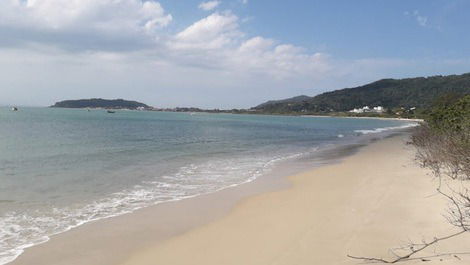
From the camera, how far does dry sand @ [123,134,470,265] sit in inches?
267

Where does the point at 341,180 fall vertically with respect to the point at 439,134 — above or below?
below

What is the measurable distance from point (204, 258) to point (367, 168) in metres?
13.4

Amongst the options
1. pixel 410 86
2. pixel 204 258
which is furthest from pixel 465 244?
pixel 410 86

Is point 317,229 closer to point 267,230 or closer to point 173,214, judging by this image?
point 267,230

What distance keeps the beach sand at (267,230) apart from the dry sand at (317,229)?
0.02 m

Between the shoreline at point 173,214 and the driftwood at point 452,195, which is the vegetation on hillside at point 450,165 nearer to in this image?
the driftwood at point 452,195

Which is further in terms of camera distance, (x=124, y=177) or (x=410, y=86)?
(x=410, y=86)

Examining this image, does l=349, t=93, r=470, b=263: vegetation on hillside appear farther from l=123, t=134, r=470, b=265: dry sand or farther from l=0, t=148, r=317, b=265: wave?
l=0, t=148, r=317, b=265: wave

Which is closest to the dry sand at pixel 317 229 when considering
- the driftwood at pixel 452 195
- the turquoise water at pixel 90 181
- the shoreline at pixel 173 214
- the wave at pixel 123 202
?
the driftwood at pixel 452 195

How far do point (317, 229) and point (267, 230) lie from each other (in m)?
1.08

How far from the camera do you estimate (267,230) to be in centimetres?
853

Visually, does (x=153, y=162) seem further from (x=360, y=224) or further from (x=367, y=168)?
(x=360, y=224)

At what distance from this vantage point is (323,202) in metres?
11.2

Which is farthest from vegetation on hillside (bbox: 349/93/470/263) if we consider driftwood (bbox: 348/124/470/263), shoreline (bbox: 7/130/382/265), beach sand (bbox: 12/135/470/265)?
shoreline (bbox: 7/130/382/265)
